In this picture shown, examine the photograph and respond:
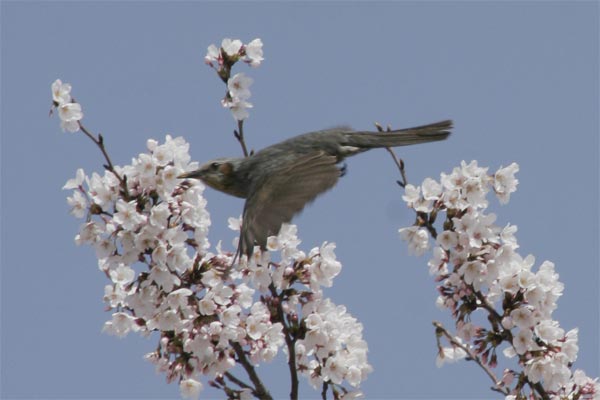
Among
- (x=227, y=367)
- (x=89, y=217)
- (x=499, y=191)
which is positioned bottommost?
(x=227, y=367)

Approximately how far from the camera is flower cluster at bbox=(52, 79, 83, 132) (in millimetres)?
5230

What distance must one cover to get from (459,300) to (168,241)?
6.86 ft

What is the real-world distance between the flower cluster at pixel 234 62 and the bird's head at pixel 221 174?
1785 millimetres

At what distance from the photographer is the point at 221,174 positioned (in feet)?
25.5

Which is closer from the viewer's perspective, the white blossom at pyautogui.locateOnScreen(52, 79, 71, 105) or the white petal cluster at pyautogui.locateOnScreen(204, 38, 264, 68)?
the white blossom at pyautogui.locateOnScreen(52, 79, 71, 105)

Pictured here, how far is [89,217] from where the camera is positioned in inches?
209

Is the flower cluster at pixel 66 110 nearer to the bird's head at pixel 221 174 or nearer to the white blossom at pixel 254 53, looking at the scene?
the white blossom at pixel 254 53

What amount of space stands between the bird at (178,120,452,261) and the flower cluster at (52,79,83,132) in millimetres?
1419

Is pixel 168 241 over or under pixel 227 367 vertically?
over

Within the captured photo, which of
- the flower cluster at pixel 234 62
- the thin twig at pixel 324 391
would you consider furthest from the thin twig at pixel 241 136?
the thin twig at pixel 324 391

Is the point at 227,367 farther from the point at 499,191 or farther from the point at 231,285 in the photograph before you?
the point at 499,191

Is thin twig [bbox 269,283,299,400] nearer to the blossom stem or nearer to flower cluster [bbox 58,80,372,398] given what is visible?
flower cluster [bbox 58,80,372,398]

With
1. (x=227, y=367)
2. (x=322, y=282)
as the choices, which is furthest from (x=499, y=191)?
(x=227, y=367)

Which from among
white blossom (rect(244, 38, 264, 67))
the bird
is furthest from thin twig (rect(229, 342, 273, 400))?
white blossom (rect(244, 38, 264, 67))
